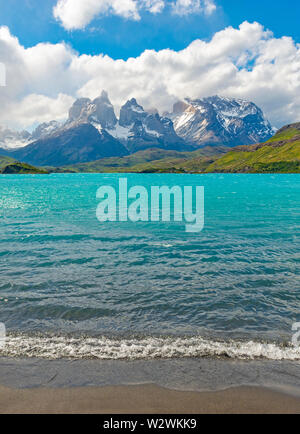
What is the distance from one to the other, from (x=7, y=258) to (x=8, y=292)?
11484 millimetres

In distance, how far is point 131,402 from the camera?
11516mm

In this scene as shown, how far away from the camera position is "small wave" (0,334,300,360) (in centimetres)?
1523

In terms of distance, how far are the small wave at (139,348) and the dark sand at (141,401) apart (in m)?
2.80

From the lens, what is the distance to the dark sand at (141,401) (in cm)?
1105

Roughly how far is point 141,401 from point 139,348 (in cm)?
433

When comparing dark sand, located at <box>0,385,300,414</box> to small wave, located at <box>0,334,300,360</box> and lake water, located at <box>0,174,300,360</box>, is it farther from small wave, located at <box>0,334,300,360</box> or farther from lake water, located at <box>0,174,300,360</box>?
lake water, located at <box>0,174,300,360</box>

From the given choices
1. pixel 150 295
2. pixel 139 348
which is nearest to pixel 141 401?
pixel 139 348

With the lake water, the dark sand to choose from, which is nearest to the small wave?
the lake water

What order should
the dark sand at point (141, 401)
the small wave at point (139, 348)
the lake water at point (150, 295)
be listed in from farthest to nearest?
the lake water at point (150, 295), the small wave at point (139, 348), the dark sand at point (141, 401)

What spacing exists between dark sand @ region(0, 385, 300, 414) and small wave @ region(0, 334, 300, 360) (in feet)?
9.18

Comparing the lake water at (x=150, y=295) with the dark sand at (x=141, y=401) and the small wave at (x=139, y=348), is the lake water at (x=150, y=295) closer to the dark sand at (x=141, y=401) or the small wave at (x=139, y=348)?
the small wave at (x=139, y=348)

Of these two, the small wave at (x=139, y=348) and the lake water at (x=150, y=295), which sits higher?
the lake water at (x=150, y=295)

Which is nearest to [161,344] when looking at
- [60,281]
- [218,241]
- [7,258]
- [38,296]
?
[38,296]

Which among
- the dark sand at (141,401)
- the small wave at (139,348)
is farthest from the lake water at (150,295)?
the dark sand at (141,401)
